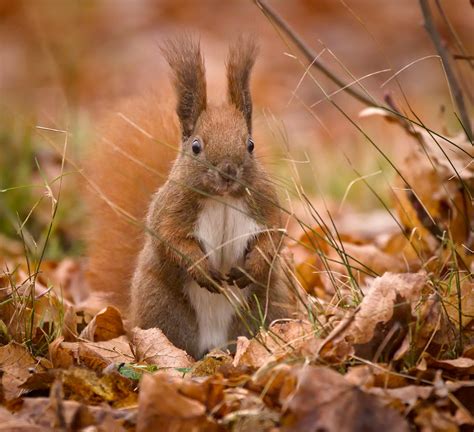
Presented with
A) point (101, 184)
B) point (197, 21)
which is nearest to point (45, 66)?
point (197, 21)

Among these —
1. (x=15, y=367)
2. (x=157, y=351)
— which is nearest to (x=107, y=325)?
(x=157, y=351)

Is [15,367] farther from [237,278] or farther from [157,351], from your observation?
[237,278]

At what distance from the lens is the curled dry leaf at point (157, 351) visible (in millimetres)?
3039

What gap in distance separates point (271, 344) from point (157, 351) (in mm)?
493

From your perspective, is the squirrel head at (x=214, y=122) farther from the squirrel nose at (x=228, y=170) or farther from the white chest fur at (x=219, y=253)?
the white chest fur at (x=219, y=253)

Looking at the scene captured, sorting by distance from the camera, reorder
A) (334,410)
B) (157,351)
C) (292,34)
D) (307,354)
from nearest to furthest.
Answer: (334,410) < (307,354) < (157,351) < (292,34)

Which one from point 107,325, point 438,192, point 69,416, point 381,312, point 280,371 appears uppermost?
point 438,192

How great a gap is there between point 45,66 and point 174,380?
9242 millimetres

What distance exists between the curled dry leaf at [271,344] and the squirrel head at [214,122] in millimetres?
530

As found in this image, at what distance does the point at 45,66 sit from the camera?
11180 millimetres

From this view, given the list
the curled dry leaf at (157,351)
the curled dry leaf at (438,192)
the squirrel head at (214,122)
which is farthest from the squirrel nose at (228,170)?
the curled dry leaf at (438,192)

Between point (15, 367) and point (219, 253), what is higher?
point (219, 253)

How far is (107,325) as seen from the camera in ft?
11.4

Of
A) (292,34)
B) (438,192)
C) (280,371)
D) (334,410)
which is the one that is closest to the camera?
(334,410)
